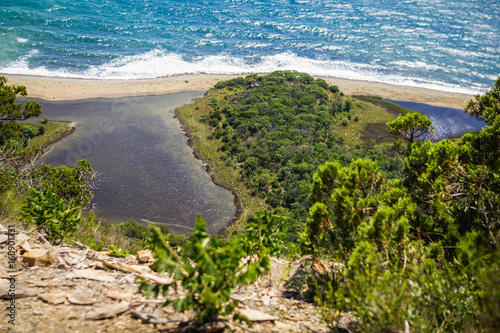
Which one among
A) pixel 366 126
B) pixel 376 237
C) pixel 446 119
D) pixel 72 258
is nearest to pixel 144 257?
pixel 72 258

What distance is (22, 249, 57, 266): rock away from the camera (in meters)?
4.50

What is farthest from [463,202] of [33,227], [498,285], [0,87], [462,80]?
[462,80]

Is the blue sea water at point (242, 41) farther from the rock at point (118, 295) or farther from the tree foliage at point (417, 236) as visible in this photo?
the rock at point (118, 295)

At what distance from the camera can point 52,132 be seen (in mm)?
27422

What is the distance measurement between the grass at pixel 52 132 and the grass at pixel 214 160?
34.2 feet

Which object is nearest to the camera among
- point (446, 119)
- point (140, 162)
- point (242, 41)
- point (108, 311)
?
point (108, 311)

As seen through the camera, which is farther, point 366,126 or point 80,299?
point 366,126

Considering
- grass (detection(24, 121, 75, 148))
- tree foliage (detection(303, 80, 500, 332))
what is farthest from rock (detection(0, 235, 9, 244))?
grass (detection(24, 121, 75, 148))

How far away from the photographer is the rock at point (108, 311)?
348 centimetres

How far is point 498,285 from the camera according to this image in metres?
3.19

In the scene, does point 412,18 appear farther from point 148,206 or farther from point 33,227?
point 33,227

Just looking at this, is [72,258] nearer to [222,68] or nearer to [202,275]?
[202,275]

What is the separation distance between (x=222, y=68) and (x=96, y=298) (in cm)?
4859

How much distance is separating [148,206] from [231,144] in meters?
10.2
